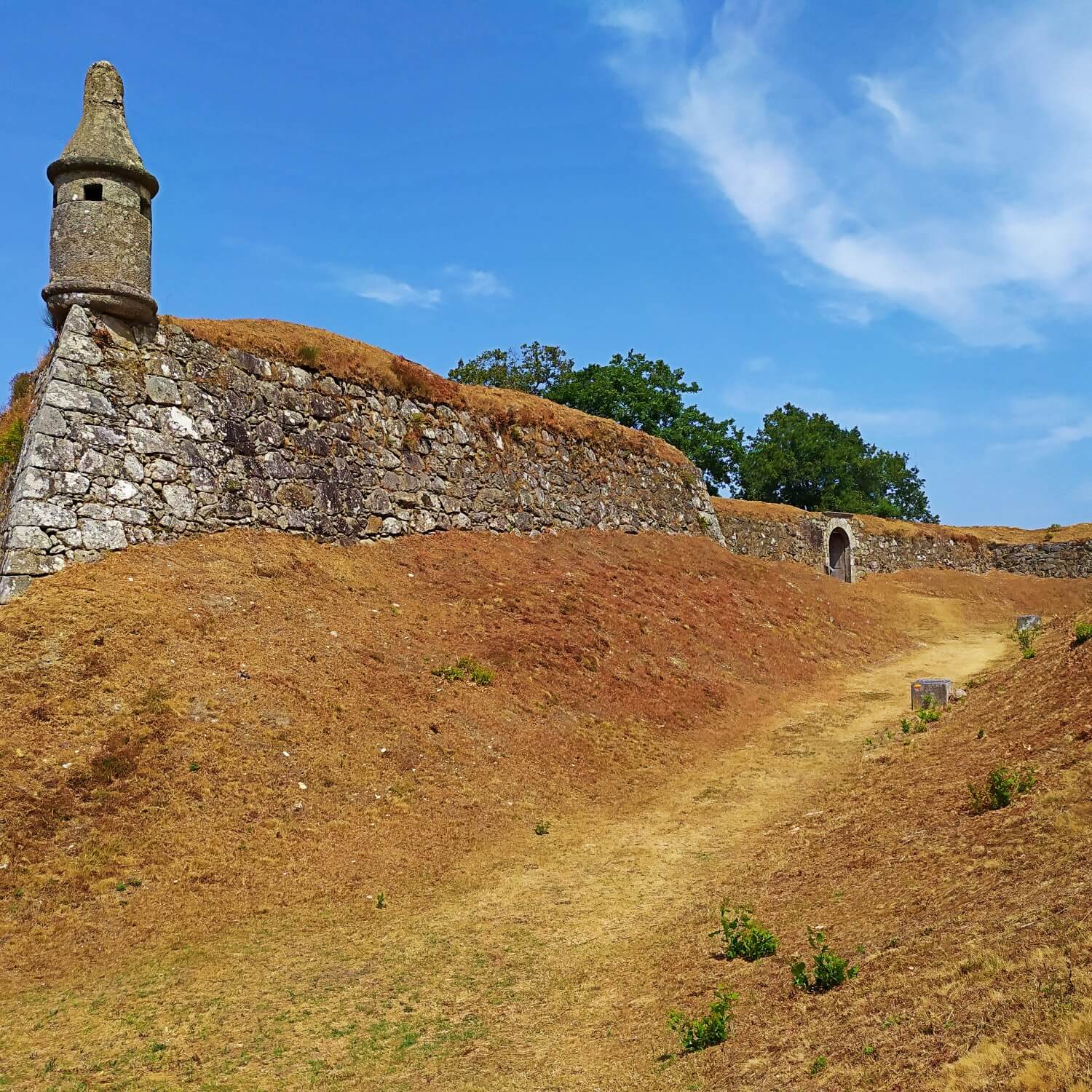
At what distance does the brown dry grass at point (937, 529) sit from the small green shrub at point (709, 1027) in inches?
1164

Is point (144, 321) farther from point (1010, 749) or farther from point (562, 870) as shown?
point (1010, 749)

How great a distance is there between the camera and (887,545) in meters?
41.8

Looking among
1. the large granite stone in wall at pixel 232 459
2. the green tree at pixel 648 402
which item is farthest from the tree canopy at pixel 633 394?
the large granite stone in wall at pixel 232 459

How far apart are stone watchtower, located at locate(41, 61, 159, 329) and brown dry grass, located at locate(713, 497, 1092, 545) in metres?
25.0

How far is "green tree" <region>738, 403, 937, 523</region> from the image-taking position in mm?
59625

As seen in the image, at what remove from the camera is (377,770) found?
449 inches

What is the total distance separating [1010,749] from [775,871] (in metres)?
3.00

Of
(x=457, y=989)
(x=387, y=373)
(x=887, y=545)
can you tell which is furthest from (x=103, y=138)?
(x=887, y=545)

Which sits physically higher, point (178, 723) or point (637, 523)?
point (637, 523)

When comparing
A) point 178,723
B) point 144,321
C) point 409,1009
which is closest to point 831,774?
point 409,1009

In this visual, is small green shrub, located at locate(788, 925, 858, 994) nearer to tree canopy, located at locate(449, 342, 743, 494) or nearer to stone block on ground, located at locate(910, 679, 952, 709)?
stone block on ground, located at locate(910, 679, 952, 709)

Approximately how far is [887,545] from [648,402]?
14.4 m

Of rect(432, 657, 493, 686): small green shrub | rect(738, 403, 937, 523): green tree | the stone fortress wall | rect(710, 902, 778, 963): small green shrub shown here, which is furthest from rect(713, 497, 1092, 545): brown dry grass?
rect(710, 902, 778, 963): small green shrub

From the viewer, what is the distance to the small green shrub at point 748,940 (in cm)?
665
